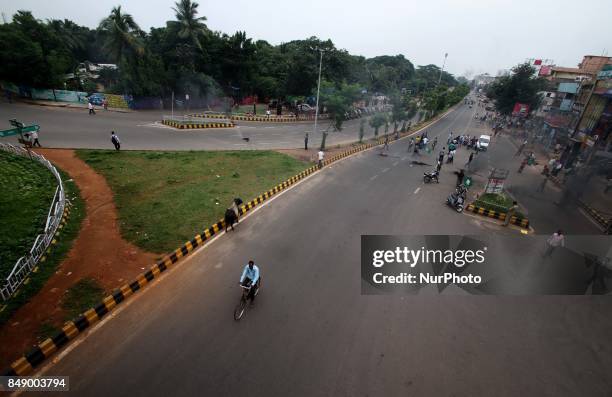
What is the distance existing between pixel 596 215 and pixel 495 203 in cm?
698

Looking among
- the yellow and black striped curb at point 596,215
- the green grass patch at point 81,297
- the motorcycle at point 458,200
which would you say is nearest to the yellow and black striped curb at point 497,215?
the motorcycle at point 458,200

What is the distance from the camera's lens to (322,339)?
297 inches

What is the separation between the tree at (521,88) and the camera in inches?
1953

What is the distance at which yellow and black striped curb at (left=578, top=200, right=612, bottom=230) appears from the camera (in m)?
17.0

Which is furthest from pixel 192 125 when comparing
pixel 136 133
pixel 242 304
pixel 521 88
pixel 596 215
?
pixel 521 88

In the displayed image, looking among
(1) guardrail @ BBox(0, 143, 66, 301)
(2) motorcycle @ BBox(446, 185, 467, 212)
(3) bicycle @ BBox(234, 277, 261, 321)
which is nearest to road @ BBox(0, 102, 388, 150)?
(1) guardrail @ BBox(0, 143, 66, 301)

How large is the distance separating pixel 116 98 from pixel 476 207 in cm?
4251

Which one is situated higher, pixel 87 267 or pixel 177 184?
pixel 177 184

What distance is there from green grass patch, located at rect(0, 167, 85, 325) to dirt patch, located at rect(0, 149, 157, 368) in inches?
5.8

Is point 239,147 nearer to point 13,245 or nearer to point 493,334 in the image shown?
point 13,245

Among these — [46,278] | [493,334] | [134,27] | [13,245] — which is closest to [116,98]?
[134,27]

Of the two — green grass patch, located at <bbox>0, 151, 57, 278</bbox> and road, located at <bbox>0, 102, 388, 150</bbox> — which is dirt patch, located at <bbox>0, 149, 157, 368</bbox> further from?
road, located at <bbox>0, 102, 388, 150</bbox>

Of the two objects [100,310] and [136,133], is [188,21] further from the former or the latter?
[100,310]

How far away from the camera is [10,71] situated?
32156 mm
